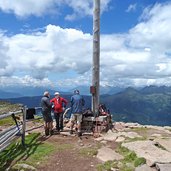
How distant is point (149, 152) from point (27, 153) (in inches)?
207

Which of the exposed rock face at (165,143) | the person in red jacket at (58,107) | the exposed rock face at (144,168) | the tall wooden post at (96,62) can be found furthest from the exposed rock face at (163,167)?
the person in red jacket at (58,107)

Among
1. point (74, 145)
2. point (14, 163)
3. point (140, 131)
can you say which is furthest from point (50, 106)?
point (14, 163)

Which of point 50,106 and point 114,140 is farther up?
point 50,106

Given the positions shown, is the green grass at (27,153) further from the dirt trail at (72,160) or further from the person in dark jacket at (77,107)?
the person in dark jacket at (77,107)

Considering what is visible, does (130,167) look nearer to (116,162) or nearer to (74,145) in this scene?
(116,162)

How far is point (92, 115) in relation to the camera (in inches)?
888

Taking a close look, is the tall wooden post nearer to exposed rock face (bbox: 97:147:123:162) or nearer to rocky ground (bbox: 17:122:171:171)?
rocky ground (bbox: 17:122:171:171)

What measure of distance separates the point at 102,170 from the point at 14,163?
341 centimetres

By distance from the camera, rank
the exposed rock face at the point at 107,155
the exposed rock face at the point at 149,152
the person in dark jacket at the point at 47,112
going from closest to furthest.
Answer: the exposed rock face at the point at 149,152 → the exposed rock face at the point at 107,155 → the person in dark jacket at the point at 47,112

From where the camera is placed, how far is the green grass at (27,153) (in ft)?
47.3

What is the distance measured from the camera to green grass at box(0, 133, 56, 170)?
1440cm

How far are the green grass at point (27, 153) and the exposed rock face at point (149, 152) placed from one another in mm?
3666

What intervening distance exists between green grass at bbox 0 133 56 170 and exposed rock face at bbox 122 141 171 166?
3.67m

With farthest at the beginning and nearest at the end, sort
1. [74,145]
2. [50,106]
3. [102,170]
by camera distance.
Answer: [50,106] → [74,145] → [102,170]
